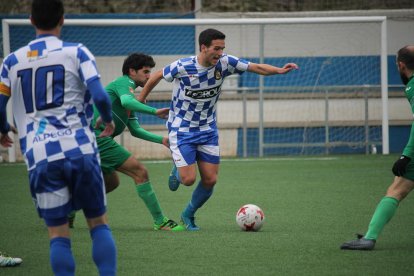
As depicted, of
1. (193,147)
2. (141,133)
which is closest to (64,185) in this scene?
(193,147)

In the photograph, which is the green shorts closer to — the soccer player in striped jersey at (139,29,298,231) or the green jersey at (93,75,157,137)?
the green jersey at (93,75,157,137)

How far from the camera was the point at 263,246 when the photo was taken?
6.79 metres

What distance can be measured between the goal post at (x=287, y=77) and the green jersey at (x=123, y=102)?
30.1 ft

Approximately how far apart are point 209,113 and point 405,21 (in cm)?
1145

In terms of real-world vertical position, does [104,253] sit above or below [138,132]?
below

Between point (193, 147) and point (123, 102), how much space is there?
86cm

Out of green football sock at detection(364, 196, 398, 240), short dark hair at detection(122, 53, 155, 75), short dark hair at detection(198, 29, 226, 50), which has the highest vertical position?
short dark hair at detection(198, 29, 226, 50)

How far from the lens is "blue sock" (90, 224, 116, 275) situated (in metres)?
4.60

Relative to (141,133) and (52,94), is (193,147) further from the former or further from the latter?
(52,94)

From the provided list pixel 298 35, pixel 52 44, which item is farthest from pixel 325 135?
pixel 52 44

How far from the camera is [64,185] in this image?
Answer: 454cm

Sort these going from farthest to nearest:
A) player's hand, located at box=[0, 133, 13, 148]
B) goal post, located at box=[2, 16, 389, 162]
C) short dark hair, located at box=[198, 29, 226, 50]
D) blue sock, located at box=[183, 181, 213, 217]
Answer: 1. goal post, located at box=[2, 16, 389, 162]
2. blue sock, located at box=[183, 181, 213, 217]
3. short dark hair, located at box=[198, 29, 226, 50]
4. player's hand, located at box=[0, 133, 13, 148]

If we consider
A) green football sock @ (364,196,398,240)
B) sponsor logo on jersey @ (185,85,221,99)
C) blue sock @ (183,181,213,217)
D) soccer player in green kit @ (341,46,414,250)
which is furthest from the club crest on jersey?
green football sock @ (364,196,398,240)

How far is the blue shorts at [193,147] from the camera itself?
8.20m
